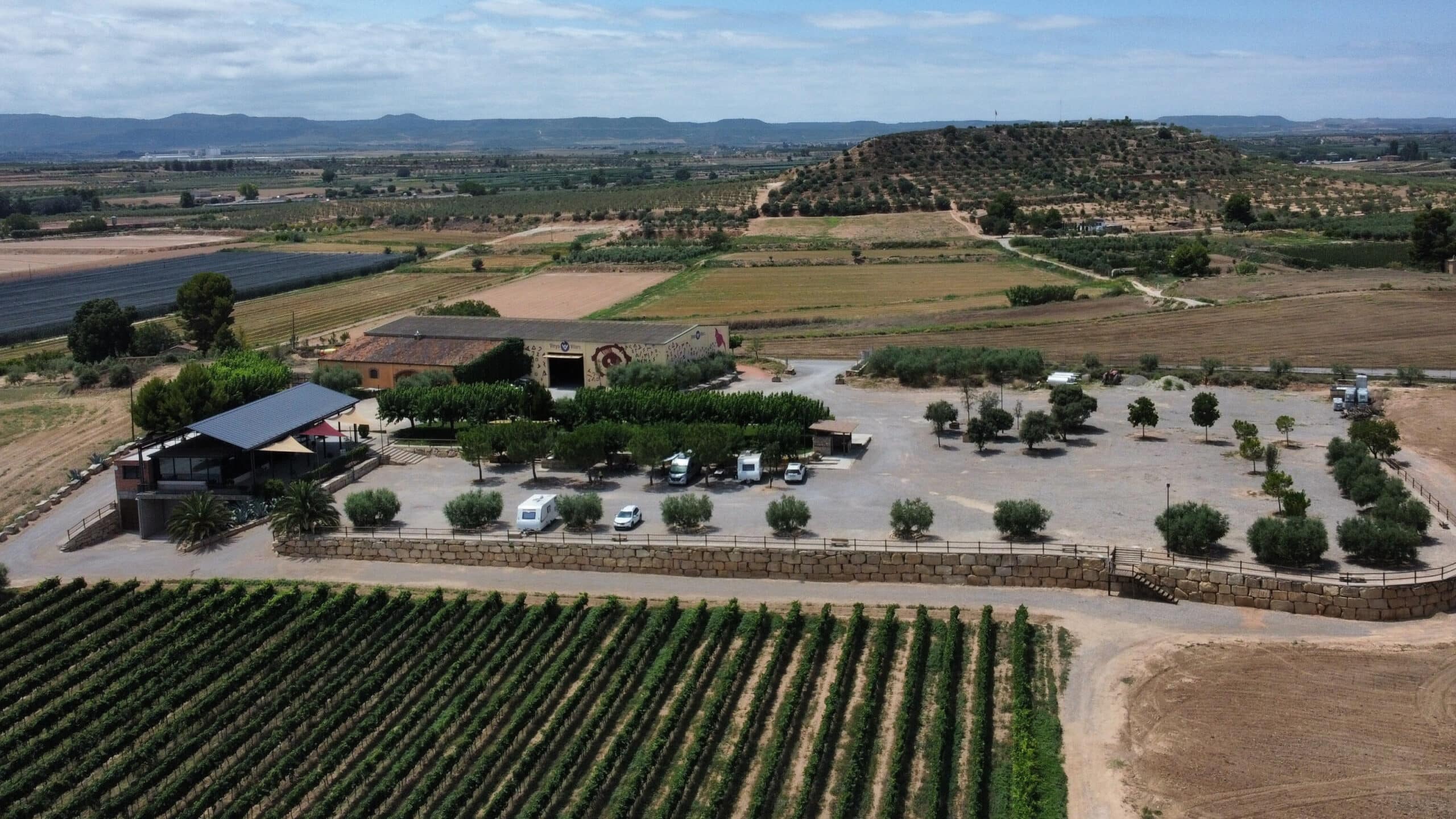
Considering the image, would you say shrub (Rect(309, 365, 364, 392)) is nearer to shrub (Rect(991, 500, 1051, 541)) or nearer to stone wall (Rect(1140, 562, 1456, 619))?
shrub (Rect(991, 500, 1051, 541))

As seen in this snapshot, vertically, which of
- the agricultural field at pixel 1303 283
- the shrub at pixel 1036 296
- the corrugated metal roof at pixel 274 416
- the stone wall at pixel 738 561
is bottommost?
the stone wall at pixel 738 561

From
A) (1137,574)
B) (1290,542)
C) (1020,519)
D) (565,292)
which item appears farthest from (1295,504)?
(565,292)

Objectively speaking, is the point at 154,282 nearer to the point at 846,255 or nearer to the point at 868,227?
the point at 846,255

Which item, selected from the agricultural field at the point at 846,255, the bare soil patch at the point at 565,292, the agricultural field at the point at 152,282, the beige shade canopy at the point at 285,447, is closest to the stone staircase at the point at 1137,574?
the beige shade canopy at the point at 285,447

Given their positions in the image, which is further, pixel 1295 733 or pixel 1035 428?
pixel 1035 428

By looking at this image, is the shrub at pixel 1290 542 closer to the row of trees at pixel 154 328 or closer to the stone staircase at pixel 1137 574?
the stone staircase at pixel 1137 574

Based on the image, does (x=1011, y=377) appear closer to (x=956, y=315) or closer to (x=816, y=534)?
(x=956, y=315)
